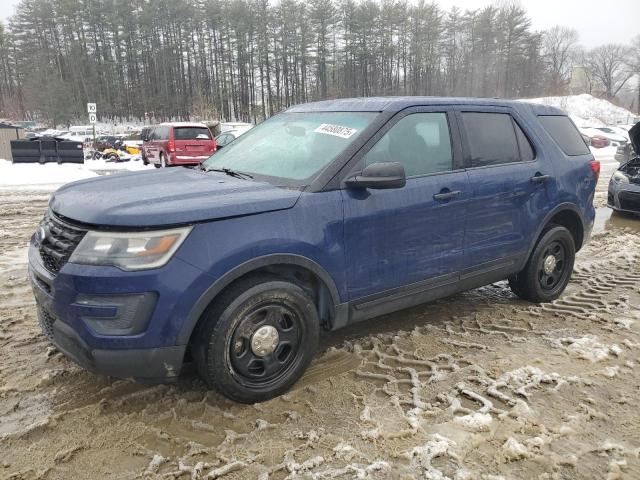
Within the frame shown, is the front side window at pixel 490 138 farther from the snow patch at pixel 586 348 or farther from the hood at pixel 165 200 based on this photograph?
the hood at pixel 165 200

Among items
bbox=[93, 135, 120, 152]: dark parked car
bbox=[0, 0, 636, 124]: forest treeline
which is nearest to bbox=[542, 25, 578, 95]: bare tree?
bbox=[0, 0, 636, 124]: forest treeline

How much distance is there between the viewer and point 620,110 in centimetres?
6334

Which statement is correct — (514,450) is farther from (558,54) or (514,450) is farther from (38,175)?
(558,54)

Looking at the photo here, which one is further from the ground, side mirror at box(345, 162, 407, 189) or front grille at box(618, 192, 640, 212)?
side mirror at box(345, 162, 407, 189)

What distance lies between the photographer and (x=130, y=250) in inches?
95.7

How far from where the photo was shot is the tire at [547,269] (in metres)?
4.42

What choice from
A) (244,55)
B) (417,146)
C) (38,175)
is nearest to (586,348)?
(417,146)

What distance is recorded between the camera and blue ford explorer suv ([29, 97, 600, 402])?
246 centimetres

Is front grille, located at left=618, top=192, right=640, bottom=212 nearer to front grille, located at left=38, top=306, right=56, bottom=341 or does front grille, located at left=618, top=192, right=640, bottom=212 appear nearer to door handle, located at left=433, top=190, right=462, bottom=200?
door handle, located at left=433, top=190, right=462, bottom=200

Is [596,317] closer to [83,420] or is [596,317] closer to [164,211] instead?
[164,211]

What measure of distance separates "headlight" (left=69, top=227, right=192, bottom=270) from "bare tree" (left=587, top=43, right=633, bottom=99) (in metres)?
95.0

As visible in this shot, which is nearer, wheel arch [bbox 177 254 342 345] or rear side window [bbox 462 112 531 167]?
wheel arch [bbox 177 254 342 345]

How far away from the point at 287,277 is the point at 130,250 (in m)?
0.95

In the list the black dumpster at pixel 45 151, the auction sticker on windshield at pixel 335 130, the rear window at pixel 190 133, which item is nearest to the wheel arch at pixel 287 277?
the auction sticker on windshield at pixel 335 130
